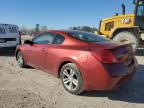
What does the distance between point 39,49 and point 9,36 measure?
4.97 meters

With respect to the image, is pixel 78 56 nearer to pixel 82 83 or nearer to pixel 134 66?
pixel 82 83

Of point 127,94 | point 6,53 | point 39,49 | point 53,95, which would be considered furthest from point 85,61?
point 6,53

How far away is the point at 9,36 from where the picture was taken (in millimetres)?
10930

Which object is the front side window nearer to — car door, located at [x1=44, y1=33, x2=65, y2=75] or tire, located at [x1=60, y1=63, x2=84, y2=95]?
car door, located at [x1=44, y1=33, x2=65, y2=75]

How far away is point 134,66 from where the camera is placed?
17.5ft

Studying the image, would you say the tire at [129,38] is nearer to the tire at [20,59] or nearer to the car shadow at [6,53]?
the tire at [20,59]

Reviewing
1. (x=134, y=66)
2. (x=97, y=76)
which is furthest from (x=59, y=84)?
(x=134, y=66)

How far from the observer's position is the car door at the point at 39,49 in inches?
245

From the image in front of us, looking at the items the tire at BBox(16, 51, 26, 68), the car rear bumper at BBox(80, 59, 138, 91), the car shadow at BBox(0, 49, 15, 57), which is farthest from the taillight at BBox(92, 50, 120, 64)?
the car shadow at BBox(0, 49, 15, 57)

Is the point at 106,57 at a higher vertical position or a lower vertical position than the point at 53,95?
higher

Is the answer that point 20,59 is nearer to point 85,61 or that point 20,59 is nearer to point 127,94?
point 85,61

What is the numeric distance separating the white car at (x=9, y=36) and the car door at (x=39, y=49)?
411 centimetres

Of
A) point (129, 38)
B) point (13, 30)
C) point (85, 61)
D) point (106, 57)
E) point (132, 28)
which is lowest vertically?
point (85, 61)

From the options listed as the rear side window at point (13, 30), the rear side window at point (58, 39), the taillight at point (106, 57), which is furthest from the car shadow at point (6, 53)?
the taillight at point (106, 57)
